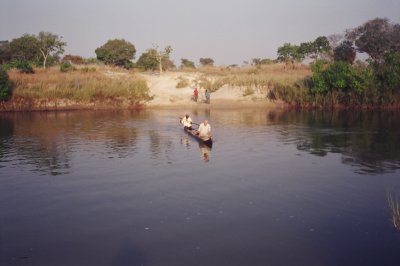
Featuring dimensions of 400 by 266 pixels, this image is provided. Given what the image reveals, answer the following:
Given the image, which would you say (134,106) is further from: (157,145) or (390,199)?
(390,199)

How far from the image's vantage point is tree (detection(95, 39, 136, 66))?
2721 inches

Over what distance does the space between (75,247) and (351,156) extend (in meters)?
14.5

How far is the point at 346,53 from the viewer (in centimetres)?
6103

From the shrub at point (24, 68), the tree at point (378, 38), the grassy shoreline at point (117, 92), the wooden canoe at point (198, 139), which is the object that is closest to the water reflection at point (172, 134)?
the wooden canoe at point (198, 139)

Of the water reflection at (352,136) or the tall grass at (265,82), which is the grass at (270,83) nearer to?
the tall grass at (265,82)

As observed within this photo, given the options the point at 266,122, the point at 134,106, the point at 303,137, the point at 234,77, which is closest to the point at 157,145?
the point at 303,137

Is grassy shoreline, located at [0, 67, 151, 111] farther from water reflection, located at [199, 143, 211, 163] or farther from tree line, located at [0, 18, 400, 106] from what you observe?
water reflection, located at [199, 143, 211, 163]

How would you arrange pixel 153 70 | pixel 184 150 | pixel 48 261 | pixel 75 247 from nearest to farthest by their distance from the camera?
pixel 48 261, pixel 75 247, pixel 184 150, pixel 153 70

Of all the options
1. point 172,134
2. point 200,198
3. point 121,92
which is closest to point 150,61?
point 121,92

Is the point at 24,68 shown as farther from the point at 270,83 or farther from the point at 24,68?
the point at 270,83

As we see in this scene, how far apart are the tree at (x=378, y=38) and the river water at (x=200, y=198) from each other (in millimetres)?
30553

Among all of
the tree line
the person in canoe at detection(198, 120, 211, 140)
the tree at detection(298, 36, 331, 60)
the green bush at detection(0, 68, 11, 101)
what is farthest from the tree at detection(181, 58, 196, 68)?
the person in canoe at detection(198, 120, 211, 140)

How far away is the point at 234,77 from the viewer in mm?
51219

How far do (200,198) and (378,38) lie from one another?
49092mm
